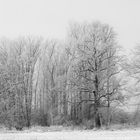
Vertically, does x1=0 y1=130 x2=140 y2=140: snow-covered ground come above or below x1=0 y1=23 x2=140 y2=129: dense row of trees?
below

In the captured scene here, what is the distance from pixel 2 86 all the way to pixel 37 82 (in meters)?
27.9

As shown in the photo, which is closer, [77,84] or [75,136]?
[75,136]

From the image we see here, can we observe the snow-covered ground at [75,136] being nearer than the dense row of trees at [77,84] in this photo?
Yes

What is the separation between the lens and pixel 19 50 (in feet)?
178

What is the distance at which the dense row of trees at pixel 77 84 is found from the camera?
30.8 meters

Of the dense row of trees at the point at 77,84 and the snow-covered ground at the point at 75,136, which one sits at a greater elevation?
the dense row of trees at the point at 77,84

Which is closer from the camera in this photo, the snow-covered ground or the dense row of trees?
the snow-covered ground

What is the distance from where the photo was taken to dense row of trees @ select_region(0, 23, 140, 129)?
30.8 m

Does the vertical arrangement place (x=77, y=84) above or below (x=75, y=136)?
above

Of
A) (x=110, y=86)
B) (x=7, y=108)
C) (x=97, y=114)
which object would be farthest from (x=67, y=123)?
(x=7, y=108)

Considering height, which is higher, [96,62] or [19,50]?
[19,50]

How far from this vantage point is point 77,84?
1443 inches

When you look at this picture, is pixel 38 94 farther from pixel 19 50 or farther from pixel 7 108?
pixel 7 108

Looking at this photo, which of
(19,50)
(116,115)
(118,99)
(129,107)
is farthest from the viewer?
(19,50)
